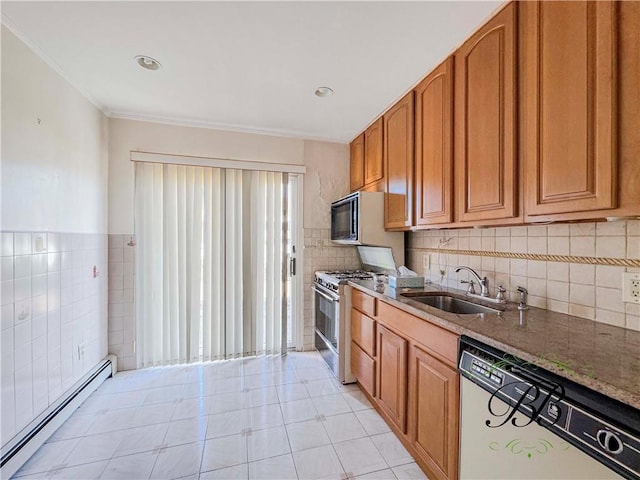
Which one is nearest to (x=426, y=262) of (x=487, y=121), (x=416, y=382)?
(x=416, y=382)

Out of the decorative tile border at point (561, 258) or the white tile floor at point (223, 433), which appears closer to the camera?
the decorative tile border at point (561, 258)

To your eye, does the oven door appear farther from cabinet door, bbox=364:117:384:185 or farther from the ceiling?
the ceiling

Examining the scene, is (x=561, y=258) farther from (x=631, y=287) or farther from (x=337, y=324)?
(x=337, y=324)

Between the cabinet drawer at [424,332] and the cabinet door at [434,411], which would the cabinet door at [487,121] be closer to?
the cabinet drawer at [424,332]

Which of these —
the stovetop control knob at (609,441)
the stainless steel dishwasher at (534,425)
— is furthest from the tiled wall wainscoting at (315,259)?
the stovetop control knob at (609,441)

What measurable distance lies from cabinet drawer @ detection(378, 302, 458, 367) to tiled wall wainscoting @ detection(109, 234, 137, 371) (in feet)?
7.53

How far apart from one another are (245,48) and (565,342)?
2.08m

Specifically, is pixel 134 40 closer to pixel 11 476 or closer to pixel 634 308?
pixel 11 476

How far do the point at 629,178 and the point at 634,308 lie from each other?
59 centimetres

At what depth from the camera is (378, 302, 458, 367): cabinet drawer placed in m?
1.26

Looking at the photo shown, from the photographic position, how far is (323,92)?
214 cm

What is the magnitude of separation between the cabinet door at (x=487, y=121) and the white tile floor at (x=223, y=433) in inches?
59.1

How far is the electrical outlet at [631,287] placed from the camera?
1.11 m

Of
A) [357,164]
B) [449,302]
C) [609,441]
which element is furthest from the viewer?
[357,164]
